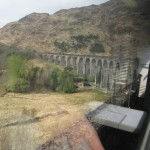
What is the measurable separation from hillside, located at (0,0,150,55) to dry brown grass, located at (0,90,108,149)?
0.21m

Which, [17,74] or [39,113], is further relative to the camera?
[39,113]

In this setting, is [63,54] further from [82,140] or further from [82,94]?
[82,140]

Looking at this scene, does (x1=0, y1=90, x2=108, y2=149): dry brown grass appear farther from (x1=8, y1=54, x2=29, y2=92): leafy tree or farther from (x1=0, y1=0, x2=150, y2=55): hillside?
(x1=0, y1=0, x2=150, y2=55): hillside

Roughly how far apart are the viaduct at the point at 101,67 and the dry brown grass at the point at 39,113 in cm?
8

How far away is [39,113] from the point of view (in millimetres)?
1245

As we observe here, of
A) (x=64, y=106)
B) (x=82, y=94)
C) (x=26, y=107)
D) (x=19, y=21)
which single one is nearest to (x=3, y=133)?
(x=26, y=107)

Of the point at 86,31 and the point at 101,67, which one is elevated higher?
the point at 86,31

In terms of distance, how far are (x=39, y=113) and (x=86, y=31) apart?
0.44 metres

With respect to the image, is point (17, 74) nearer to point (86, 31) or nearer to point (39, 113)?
point (39, 113)

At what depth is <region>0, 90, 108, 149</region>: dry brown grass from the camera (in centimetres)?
106

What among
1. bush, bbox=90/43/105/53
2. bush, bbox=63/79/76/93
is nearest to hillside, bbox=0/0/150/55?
bush, bbox=90/43/105/53

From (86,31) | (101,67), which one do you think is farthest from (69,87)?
(86,31)

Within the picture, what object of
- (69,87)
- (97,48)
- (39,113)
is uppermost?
(97,48)

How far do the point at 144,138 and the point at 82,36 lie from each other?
61 cm
